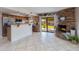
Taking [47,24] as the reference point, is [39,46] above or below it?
below

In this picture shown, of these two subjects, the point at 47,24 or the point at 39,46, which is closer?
the point at 39,46

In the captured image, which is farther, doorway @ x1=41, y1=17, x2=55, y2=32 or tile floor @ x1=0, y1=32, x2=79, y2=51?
doorway @ x1=41, y1=17, x2=55, y2=32

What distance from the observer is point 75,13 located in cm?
753

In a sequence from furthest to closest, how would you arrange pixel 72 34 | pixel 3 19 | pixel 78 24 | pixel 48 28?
pixel 48 28 < pixel 3 19 < pixel 72 34 < pixel 78 24

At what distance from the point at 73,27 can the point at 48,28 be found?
6084 millimetres

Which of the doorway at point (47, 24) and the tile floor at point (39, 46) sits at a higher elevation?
the doorway at point (47, 24)

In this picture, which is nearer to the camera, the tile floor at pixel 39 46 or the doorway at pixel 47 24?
the tile floor at pixel 39 46

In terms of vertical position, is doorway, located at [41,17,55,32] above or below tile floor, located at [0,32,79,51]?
above
